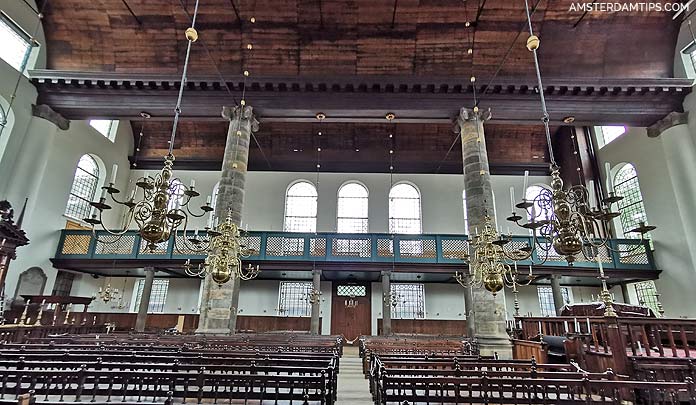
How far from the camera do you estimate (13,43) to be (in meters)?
11.2

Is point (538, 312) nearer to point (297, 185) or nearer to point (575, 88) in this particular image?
point (575, 88)

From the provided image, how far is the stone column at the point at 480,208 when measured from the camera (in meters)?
8.89

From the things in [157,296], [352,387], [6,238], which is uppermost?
[6,238]

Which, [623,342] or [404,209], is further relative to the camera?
[404,209]

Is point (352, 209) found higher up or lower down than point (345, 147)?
lower down

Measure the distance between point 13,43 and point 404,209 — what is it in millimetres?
16171

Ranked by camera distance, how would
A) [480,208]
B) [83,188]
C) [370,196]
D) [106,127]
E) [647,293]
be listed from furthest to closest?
[370,196], [106,127], [83,188], [647,293], [480,208]

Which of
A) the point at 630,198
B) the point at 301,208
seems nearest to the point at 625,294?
the point at 630,198

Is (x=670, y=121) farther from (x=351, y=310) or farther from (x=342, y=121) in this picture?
(x=351, y=310)

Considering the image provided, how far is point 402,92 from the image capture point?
11633 millimetres

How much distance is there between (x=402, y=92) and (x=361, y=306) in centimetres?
998

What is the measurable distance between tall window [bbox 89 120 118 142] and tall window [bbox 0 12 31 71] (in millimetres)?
3846

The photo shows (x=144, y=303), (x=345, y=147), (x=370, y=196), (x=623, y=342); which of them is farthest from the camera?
(x=370, y=196)

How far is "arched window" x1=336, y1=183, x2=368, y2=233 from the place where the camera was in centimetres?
1712
